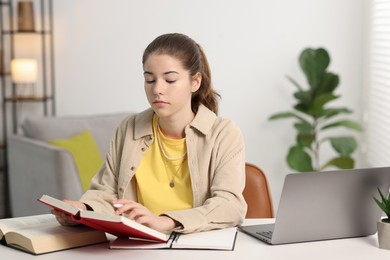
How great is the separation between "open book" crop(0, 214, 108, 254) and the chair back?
2.36 feet

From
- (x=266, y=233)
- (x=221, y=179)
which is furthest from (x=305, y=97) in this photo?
(x=266, y=233)

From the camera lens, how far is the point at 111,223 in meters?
1.93

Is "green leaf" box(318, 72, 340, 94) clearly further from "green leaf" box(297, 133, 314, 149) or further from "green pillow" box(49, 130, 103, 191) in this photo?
"green pillow" box(49, 130, 103, 191)

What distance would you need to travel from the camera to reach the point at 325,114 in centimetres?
503

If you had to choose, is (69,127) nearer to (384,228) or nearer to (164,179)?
(164,179)

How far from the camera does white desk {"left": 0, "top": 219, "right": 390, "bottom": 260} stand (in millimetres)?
1969

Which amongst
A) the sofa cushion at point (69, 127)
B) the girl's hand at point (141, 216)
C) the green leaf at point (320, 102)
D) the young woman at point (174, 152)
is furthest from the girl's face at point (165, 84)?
the green leaf at point (320, 102)

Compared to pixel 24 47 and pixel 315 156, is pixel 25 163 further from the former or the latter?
pixel 315 156

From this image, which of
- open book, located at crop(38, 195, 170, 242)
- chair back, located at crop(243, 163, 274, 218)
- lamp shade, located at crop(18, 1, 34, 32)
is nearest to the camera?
open book, located at crop(38, 195, 170, 242)

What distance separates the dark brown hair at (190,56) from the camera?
92.5 inches

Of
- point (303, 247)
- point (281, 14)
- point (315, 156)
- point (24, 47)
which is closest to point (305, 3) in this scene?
point (281, 14)

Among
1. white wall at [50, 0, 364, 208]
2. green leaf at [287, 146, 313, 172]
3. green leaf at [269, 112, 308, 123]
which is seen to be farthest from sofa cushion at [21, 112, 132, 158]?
green leaf at [287, 146, 313, 172]

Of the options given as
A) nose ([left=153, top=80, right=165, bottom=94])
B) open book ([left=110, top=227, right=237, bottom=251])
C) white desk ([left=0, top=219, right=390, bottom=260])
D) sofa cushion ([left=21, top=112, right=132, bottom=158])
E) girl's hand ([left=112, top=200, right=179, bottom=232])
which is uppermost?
nose ([left=153, top=80, right=165, bottom=94])

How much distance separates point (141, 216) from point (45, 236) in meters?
0.25
